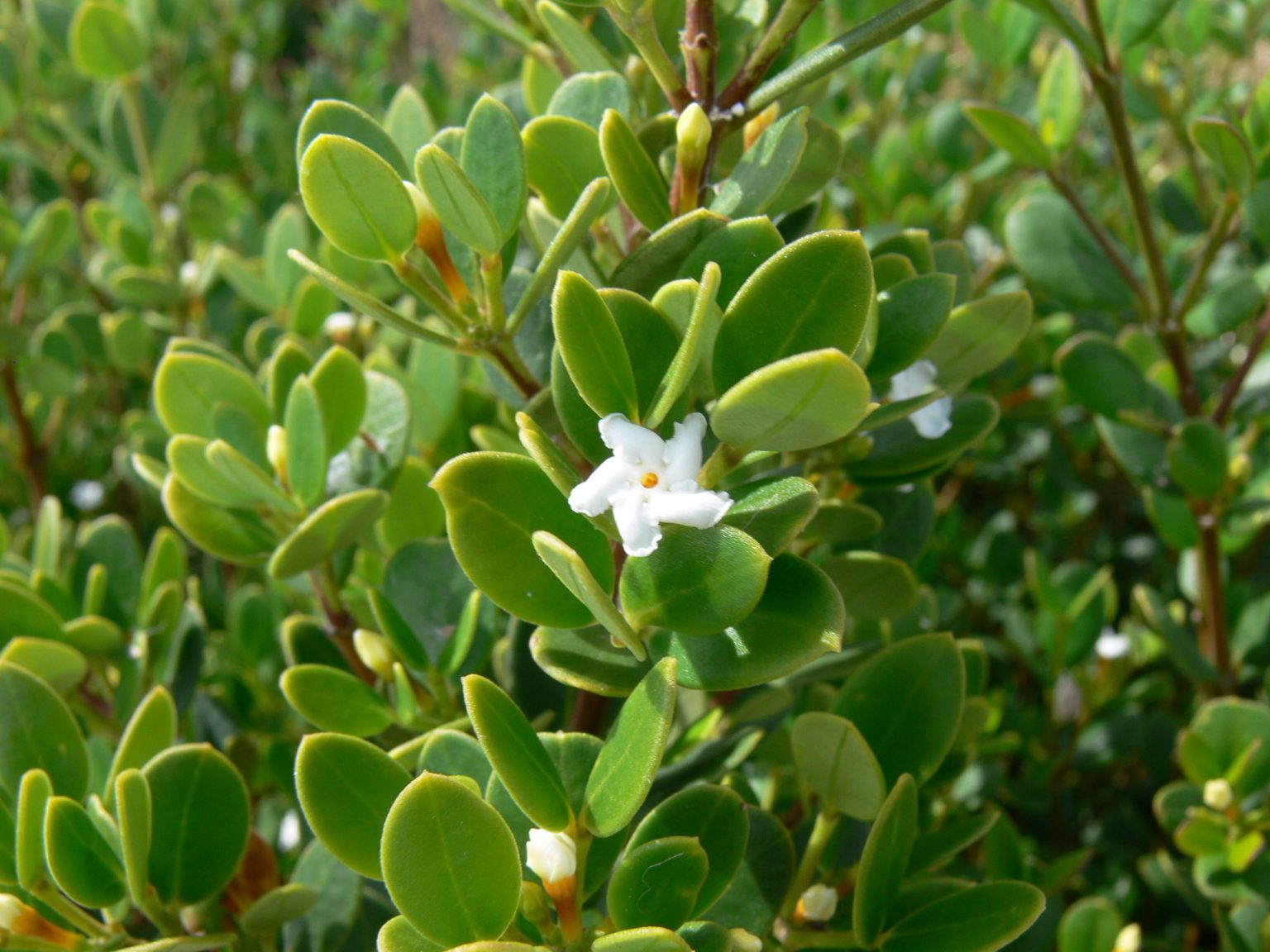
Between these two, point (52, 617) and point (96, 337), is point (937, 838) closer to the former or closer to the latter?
→ point (52, 617)

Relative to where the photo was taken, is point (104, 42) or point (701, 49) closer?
point (701, 49)

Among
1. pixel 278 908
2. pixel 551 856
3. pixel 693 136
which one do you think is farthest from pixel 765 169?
pixel 278 908

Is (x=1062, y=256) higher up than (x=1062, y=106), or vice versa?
(x=1062, y=106)

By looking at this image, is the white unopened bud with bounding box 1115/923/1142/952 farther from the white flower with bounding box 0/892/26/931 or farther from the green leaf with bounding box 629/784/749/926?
the white flower with bounding box 0/892/26/931

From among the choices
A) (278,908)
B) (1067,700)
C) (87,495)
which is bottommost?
(1067,700)

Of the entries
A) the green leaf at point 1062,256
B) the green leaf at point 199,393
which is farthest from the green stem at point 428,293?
the green leaf at point 1062,256

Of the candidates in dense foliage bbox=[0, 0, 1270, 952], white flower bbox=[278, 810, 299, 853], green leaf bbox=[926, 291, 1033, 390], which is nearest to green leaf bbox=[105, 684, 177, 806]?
dense foliage bbox=[0, 0, 1270, 952]

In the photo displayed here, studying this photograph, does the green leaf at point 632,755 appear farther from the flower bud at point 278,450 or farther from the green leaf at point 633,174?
the flower bud at point 278,450

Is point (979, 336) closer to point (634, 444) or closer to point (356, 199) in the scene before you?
point (634, 444)
